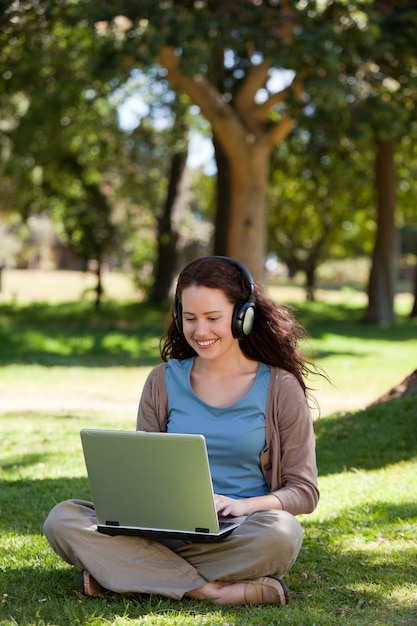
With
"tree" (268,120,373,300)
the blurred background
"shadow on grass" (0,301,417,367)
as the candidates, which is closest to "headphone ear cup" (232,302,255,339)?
"shadow on grass" (0,301,417,367)

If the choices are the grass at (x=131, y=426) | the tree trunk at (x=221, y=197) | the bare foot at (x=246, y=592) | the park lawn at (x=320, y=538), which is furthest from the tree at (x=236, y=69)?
the bare foot at (x=246, y=592)

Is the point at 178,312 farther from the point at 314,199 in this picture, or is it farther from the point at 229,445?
the point at 314,199

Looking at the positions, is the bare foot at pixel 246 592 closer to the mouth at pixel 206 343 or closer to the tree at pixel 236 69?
the mouth at pixel 206 343

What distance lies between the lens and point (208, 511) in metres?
4.03

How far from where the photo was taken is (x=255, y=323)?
4.63 metres

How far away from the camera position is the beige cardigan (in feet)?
14.3

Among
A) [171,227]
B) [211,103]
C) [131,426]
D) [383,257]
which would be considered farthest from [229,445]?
[171,227]

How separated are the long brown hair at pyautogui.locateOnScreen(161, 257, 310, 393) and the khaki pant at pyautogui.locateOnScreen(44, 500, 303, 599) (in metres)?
0.76

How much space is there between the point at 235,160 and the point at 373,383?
6.44 meters

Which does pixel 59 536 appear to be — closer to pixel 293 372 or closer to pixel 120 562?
pixel 120 562

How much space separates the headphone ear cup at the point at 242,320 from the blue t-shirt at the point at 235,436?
268 mm

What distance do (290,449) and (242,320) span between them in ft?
2.06

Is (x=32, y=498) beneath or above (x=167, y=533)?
beneath

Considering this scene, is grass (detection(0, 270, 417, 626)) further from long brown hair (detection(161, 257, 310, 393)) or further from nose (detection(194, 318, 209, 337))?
nose (detection(194, 318, 209, 337))
